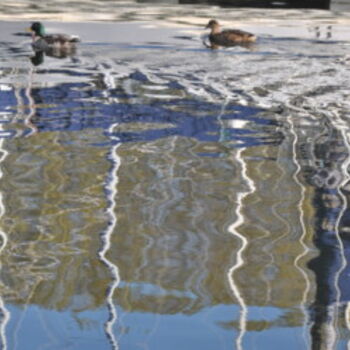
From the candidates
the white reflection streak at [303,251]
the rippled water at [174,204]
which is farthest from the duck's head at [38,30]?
the white reflection streak at [303,251]

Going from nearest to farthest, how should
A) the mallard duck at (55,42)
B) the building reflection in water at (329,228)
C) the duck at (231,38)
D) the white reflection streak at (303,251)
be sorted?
the white reflection streak at (303,251) → the building reflection in water at (329,228) → the mallard duck at (55,42) → the duck at (231,38)

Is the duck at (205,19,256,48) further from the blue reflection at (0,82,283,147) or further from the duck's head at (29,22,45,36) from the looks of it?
the blue reflection at (0,82,283,147)

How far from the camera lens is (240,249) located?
6.55 metres

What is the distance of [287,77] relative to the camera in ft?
45.1

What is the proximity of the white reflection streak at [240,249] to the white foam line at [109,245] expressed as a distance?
514mm

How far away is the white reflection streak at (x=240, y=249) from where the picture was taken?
5340 millimetres

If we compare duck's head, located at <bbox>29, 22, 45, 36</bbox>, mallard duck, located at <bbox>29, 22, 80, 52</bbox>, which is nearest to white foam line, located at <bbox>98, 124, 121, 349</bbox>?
mallard duck, located at <bbox>29, 22, 80, 52</bbox>

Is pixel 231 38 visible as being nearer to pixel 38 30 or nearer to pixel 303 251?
pixel 38 30

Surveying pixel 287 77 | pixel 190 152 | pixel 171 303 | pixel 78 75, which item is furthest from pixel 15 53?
pixel 171 303

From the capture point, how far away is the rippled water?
5.41 metres

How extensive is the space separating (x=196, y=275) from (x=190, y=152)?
3263 mm

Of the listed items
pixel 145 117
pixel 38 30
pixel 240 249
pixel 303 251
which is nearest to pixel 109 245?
pixel 240 249

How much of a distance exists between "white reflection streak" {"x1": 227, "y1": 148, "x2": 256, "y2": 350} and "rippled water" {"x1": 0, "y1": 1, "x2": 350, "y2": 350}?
0.01 m

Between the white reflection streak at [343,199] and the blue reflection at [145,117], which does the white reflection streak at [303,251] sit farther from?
the blue reflection at [145,117]
